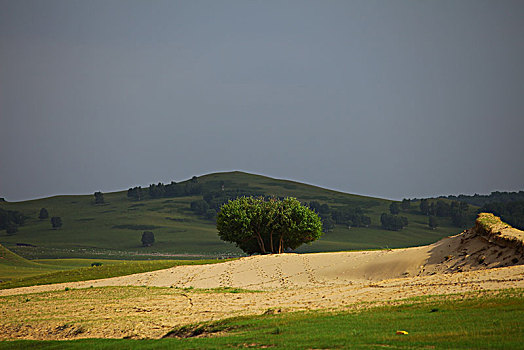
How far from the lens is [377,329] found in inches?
655

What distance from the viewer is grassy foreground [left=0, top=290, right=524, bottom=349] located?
14.2 meters

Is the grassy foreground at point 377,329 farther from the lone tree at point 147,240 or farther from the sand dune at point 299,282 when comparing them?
the lone tree at point 147,240

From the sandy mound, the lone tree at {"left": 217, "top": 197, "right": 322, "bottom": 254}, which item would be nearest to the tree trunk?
the lone tree at {"left": 217, "top": 197, "right": 322, "bottom": 254}

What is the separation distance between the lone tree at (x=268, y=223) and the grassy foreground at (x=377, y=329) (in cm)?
3047

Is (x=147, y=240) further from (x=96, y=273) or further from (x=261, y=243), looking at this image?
(x=96, y=273)

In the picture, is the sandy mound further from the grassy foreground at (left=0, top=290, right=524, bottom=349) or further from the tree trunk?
the grassy foreground at (left=0, top=290, right=524, bottom=349)

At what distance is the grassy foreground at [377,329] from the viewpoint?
14219mm

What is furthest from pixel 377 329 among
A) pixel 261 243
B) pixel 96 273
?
pixel 261 243

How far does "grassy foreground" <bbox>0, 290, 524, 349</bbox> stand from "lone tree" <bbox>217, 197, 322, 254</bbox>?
30.5m

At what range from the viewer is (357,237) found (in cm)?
19550

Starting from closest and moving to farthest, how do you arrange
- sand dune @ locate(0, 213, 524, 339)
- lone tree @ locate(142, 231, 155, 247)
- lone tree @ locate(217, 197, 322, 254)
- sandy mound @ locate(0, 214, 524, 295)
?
sand dune @ locate(0, 213, 524, 339) < sandy mound @ locate(0, 214, 524, 295) < lone tree @ locate(217, 197, 322, 254) < lone tree @ locate(142, 231, 155, 247)

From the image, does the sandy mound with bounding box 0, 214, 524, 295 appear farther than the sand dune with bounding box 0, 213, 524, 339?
Yes

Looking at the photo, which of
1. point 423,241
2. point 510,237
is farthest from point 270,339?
point 423,241

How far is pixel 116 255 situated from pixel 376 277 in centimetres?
13555
